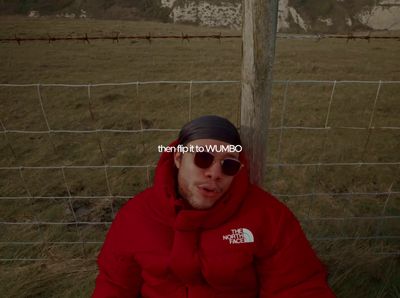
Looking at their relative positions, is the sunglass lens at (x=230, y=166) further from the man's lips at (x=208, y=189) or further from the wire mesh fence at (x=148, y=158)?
the wire mesh fence at (x=148, y=158)

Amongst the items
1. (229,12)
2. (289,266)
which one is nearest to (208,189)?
(289,266)

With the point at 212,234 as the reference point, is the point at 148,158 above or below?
below

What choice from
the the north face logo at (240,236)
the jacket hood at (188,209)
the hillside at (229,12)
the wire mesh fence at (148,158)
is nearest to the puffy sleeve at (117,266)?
the jacket hood at (188,209)

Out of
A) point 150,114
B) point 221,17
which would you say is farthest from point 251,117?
point 221,17

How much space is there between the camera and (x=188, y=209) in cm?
185

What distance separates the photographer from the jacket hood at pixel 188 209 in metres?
1.75

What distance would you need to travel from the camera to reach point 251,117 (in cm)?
213

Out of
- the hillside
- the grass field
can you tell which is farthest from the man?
the hillside

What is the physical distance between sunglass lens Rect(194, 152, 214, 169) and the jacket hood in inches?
8.6

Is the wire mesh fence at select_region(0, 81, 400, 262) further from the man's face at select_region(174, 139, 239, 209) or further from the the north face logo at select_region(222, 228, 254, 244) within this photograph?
the the north face logo at select_region(222, 228, 254, 244)

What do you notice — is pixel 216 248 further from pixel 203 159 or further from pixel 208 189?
pixel 203 159

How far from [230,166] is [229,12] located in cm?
3275

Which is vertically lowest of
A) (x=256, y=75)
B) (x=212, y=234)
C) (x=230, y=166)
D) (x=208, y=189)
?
(x=212, y=234)

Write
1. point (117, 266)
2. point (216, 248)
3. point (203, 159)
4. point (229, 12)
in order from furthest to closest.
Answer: point (229, 12) < point (117, 266) < point (216, 248) < point (203, 159)
